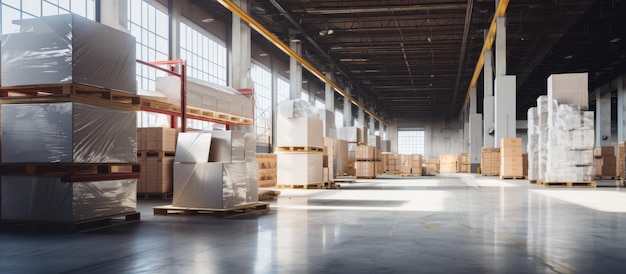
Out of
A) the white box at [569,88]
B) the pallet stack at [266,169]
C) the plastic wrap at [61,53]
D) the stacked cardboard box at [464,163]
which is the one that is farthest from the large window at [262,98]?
the plastic wrap at [61,53]

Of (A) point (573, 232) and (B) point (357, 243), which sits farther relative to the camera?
(A) point (573, 232)

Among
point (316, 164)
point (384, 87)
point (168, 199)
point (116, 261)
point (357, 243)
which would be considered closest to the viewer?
point (116, 261)

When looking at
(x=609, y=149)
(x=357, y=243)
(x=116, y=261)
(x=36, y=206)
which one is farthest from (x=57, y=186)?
(x=609, y=149)

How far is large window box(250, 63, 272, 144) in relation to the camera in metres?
23.8

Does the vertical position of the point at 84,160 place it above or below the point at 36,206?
above

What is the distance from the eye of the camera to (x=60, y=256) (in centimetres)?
394

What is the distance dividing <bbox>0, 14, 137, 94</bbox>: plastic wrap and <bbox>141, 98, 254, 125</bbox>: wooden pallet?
441cm

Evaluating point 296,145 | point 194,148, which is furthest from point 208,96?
point 194,148

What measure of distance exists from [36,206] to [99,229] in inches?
26.3

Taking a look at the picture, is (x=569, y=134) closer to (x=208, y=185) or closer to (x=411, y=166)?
(x=208, y=185)

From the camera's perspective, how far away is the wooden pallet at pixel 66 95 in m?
5.42

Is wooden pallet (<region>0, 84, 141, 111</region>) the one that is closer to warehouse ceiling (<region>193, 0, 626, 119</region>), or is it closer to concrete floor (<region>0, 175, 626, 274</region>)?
concrete floor (<region>0, 175, 626, 274</region>)

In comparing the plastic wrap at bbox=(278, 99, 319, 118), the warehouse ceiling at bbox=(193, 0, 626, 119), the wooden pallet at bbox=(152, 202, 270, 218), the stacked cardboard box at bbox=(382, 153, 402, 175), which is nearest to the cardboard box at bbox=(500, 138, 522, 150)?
the warehouse ceiling at bbox=(193, 0, 626, 119)

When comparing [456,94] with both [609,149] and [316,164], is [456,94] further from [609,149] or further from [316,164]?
[316,164]
